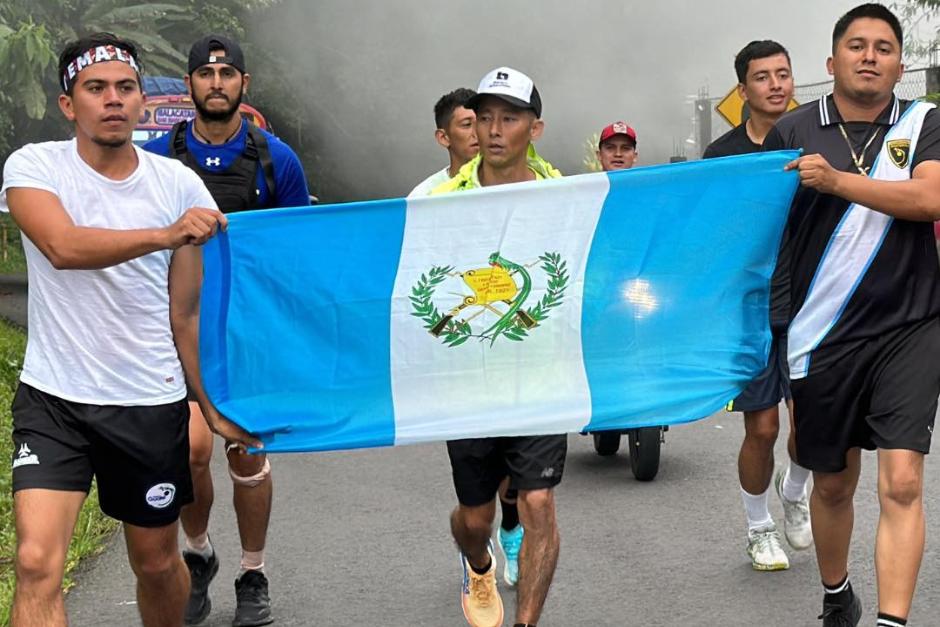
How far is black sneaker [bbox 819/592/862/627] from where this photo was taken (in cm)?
574

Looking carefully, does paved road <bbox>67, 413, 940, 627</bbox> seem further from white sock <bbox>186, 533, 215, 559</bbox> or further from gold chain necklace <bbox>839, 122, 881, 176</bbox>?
gold chain necklace <bbox>839, 122, 881, 176</bbox>

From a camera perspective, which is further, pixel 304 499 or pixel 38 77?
pixel 38 77

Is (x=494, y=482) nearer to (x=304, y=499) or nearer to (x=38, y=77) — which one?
(x=304, y=499)

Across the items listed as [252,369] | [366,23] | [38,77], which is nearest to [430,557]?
[252,369]

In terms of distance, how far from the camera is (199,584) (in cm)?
641

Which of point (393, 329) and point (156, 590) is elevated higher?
point (393, 329)

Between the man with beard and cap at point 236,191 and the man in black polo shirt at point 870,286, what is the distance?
2.02 meters

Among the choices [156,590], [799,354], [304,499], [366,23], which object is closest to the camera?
[156,590]

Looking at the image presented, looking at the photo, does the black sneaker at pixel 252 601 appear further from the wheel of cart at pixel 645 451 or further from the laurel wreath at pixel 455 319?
the wheel of cart at pixel 645 451

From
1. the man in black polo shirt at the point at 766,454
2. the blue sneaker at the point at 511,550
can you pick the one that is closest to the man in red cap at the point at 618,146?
the man in black polo shirt at the point at 766,454

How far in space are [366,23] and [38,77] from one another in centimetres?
2368

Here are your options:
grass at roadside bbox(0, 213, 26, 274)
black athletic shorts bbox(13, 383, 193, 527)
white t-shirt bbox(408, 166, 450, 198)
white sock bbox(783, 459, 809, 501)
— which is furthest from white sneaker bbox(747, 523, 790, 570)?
grass at roadside bbox(0, 213, 26, 274)

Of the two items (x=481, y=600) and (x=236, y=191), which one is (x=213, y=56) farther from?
(x=481, y=600)

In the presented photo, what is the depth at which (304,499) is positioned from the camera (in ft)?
28.5
